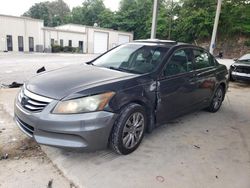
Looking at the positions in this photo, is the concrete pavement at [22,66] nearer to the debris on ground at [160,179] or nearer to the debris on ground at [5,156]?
the debris on ground at [5,156]

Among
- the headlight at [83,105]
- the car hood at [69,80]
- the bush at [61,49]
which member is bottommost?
the bush at [61,49]

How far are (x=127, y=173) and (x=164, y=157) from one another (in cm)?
65

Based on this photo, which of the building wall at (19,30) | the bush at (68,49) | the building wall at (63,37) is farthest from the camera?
the bush at (68,49)

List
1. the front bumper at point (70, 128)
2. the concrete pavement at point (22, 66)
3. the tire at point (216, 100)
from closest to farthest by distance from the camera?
the front bumper at point (70, 128), the tire at point (216, 100), the concrete pavement at point (22, 66)

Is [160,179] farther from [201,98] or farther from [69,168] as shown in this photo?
[201,98]

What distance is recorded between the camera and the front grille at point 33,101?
2.82 m

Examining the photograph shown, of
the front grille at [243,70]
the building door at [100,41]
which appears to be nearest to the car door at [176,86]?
the front grille at [243,70]

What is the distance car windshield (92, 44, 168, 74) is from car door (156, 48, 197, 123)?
206mm

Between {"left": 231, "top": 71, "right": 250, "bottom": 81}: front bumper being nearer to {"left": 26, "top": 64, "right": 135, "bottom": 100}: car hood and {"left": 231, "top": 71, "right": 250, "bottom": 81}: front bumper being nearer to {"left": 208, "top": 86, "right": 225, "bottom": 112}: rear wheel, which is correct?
{"left": 208, "top": 86, "right": 225, "bottom": 112}: rear wheel

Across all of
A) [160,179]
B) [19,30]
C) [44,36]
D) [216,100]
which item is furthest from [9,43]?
[160,179]

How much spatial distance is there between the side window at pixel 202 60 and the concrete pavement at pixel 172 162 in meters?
1.13

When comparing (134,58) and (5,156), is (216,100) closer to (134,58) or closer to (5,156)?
(134,58)

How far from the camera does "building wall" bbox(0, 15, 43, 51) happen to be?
31734mm

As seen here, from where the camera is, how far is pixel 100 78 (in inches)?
128
